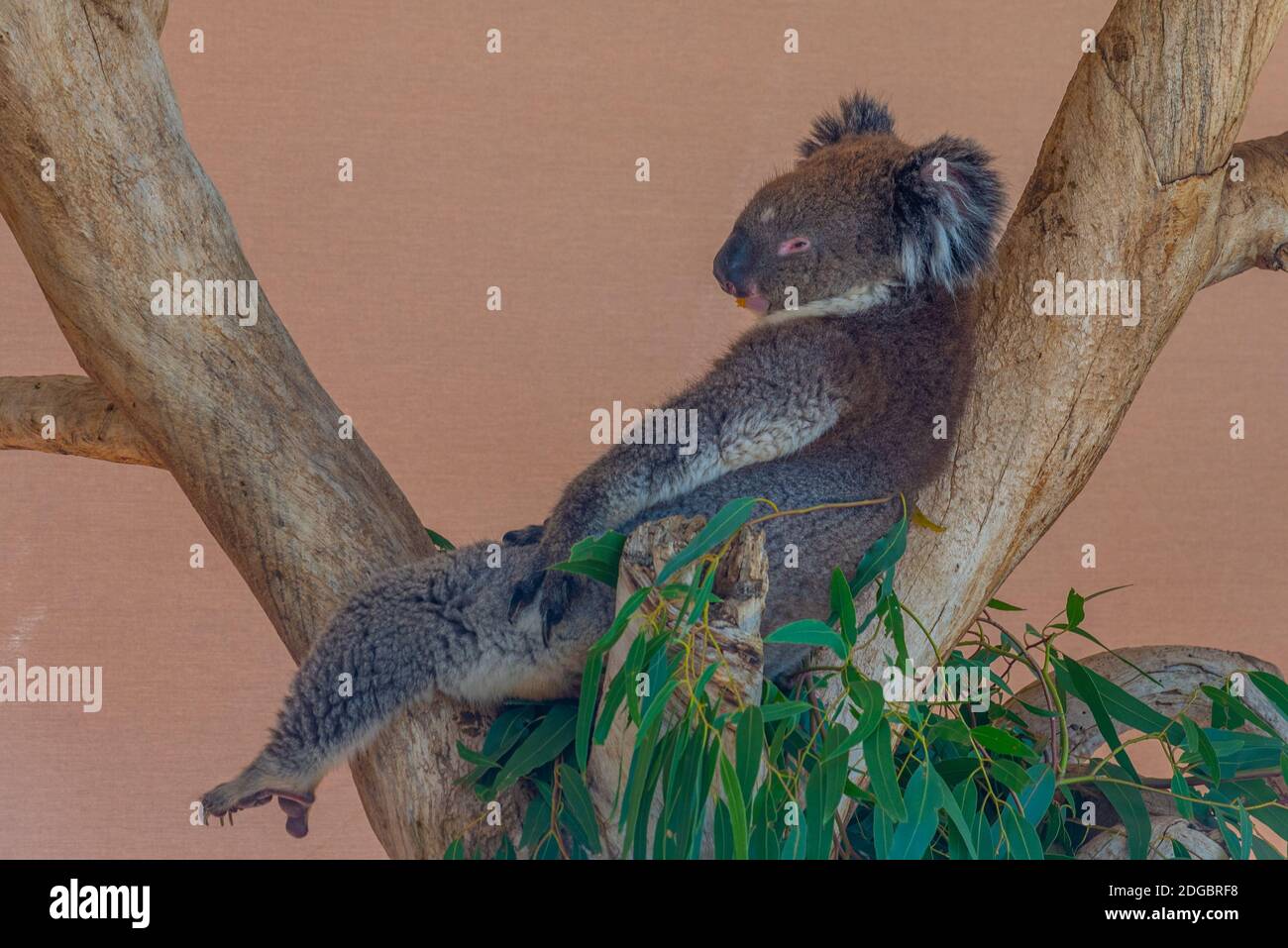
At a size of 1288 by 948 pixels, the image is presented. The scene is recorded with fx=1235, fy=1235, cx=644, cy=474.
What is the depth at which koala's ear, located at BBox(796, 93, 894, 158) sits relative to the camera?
107 inches

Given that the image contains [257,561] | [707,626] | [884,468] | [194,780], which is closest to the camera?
[707,626]

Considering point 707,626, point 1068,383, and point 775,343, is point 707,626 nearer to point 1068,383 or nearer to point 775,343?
point 775,343

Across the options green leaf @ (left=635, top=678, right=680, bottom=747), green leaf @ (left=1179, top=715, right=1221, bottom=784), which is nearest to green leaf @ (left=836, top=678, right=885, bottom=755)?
green leaf @ (left=635, top=678, right=680, bottom=747)

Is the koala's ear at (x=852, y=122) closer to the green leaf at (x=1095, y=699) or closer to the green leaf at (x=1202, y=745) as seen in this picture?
the green leaf at (x=1095, y=699)

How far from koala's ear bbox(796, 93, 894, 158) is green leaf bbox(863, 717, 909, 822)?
1470 millimetres

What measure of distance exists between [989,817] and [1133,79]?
134cm

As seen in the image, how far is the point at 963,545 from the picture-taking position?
2.15 meters

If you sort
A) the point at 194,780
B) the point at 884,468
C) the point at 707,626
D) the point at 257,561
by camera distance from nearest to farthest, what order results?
1. the point at 707,626
2. the point at 884,468
3. the point at 257,561
4. the point at 194,780

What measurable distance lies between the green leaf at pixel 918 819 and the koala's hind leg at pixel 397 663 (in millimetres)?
553

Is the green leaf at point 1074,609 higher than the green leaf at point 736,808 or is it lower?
higher

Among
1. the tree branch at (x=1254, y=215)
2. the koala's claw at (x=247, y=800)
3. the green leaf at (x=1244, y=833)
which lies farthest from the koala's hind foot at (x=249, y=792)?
the tree branch at (x=1254, y=215)

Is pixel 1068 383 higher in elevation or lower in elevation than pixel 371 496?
higher

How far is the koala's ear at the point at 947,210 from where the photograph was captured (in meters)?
2.16
